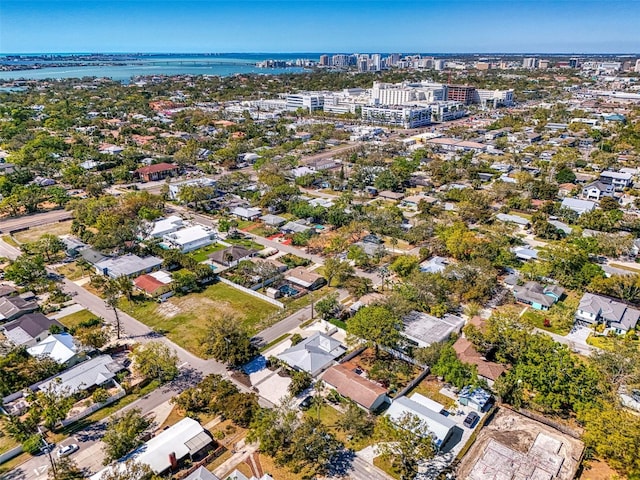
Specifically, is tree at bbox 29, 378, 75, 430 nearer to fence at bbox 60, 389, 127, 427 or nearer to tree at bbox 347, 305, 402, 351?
fence at bbox 60, 389, 127, 427

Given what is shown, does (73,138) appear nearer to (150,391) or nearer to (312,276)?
(312,276)

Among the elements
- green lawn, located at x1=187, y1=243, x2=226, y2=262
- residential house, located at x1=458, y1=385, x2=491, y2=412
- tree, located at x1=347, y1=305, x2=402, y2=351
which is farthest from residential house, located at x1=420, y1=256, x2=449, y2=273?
green lawn, located at x1=187, y1=243, x2=226, y2=262

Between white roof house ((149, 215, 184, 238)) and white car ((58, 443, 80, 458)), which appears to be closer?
white car ((58, 443, 80, 458))

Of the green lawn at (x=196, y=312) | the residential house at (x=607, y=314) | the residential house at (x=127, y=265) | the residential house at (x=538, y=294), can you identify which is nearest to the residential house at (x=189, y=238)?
the residential house at (x=127, y=265)

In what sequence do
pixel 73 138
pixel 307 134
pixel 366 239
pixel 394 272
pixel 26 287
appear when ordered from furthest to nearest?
pixel 307 134, pixel 73 138, pixel 366 239, pixel 394 272, pixel 26 287

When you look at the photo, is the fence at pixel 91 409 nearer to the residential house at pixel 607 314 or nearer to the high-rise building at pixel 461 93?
the residential house at pixel 607 314

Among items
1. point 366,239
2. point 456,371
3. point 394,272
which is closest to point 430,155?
point 366,239
